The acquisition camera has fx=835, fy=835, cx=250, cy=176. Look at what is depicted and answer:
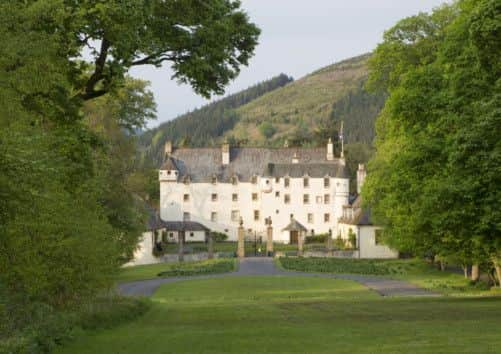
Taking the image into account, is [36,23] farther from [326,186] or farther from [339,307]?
[326,186]

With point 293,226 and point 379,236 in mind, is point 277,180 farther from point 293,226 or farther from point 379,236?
point 379,236

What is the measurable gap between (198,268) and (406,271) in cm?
1461

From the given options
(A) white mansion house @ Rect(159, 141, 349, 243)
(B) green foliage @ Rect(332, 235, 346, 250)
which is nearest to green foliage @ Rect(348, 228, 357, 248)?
(B) green foliage @ Rect(332, 235, 346, 250)

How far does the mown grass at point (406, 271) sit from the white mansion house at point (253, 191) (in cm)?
2313

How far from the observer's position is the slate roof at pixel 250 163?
304 feet

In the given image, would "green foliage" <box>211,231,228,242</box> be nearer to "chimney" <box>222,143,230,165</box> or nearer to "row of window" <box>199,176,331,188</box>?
"row of window" <box>199,176,331,188</box>

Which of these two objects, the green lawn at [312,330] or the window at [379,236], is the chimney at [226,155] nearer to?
the window at [379,236]

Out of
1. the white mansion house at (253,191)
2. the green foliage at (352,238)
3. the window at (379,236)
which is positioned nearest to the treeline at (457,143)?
the window at (379,236)

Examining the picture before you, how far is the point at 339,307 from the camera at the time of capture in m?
26.3

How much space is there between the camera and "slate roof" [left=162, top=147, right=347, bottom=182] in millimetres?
92625

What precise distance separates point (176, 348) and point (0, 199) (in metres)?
5.61

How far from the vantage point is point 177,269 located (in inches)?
2319

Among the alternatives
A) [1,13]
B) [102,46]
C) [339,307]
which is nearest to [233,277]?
[339,307]

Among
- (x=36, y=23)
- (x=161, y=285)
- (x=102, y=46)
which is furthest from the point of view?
(x=161, y=285)
